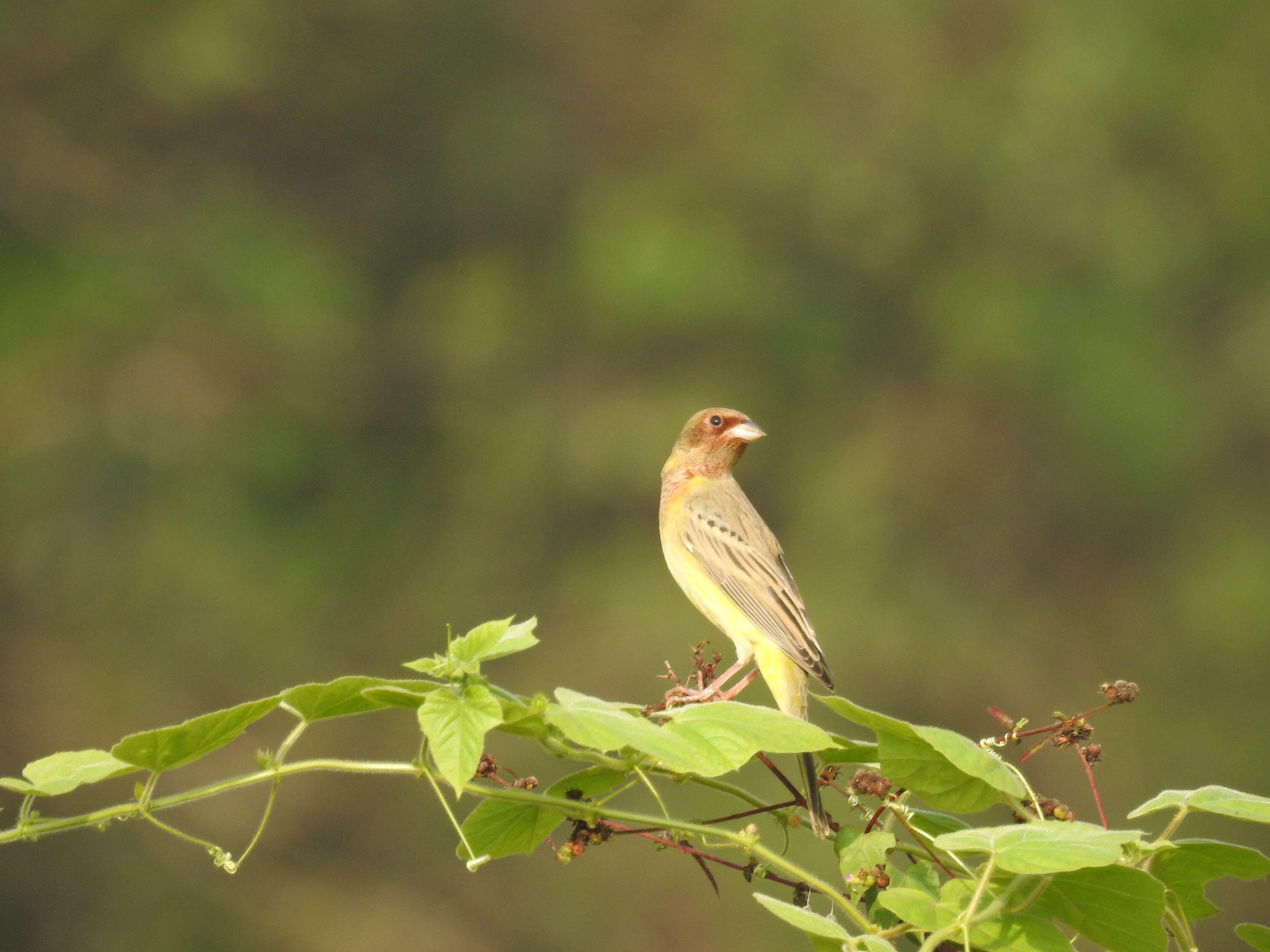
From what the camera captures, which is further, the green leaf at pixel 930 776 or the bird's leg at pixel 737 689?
the bird's leg at pixel 737 689

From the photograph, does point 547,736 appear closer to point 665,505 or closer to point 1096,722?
point 665,505

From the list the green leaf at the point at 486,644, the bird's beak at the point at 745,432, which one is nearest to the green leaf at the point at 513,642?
the green leaf at the point at 486,644

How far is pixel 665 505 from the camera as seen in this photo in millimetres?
2619

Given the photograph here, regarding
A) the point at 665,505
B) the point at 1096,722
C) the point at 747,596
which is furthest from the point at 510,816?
the point at 1096,722

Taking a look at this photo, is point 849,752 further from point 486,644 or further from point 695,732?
point 486,644

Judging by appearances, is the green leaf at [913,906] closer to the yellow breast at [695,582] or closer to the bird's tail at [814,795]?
the bird's tail at [814,795]

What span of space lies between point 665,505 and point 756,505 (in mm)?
7527

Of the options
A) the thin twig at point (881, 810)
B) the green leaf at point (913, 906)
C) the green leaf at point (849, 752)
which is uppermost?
the green leaf at point (849, 752)

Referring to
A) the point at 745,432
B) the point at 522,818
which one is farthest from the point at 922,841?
the point at 745,432

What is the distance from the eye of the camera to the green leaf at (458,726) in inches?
35.2

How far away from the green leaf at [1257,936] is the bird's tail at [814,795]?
38 centimetres

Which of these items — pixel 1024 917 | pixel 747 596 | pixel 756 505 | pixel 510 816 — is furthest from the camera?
pixel 756 505

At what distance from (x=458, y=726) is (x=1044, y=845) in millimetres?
414

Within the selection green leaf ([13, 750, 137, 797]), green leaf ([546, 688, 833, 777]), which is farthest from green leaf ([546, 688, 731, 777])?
green leaf ([13, 750, 137, 797])
